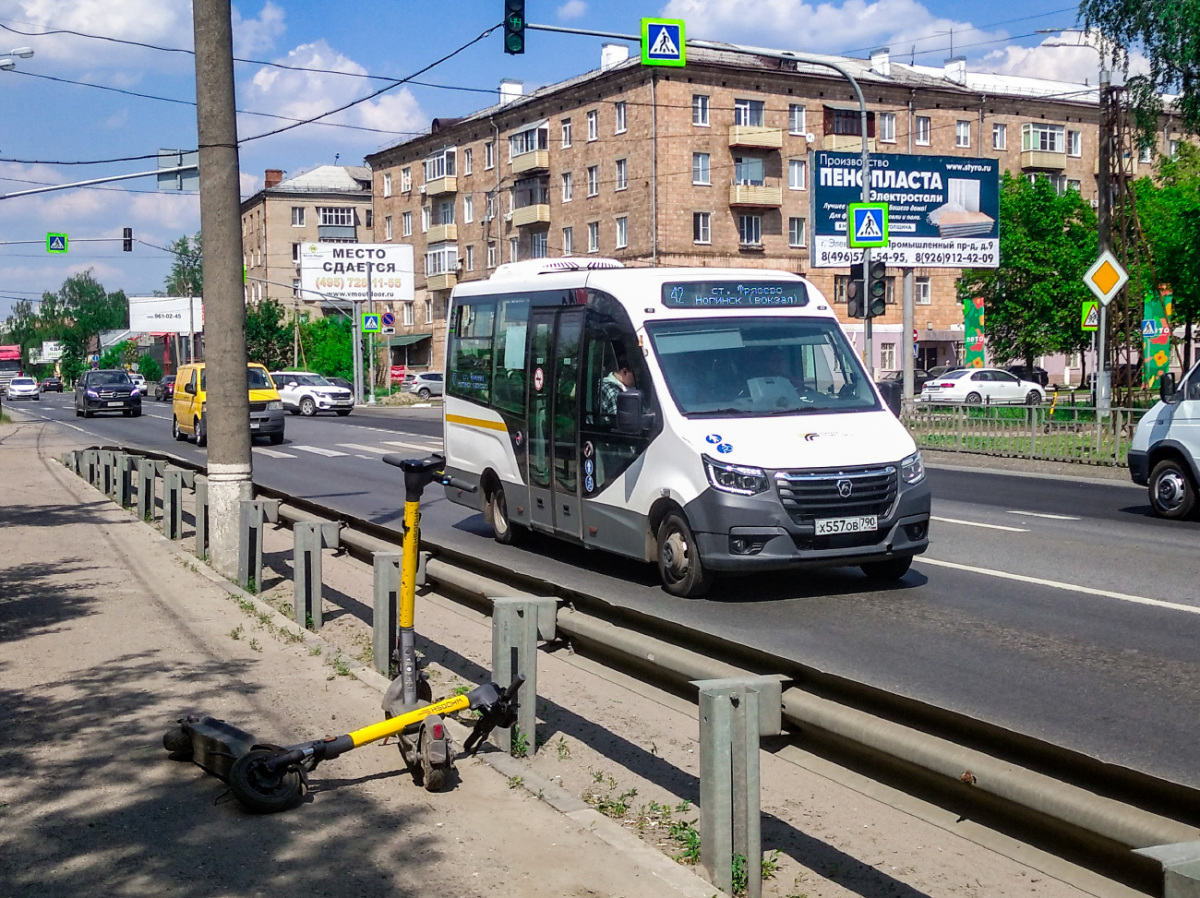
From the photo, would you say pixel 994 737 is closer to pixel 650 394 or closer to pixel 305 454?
pixel 650 394

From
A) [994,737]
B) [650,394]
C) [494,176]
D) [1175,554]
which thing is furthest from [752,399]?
[494,176]

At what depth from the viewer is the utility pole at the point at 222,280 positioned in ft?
36.6

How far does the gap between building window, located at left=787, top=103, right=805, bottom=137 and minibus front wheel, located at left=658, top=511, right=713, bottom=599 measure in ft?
189

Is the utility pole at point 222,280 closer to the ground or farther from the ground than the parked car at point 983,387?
farther from the ground

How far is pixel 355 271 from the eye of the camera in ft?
235

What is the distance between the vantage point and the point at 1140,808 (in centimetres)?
293

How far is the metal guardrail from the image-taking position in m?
2.91

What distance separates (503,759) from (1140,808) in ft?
10.8

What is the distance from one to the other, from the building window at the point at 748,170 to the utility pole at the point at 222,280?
53698 millimetres

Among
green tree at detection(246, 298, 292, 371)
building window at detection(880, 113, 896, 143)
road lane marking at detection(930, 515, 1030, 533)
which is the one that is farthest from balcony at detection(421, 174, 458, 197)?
road lane marking at detection(930, 515, 1030, 533)

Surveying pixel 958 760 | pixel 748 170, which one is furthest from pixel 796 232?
pixel 958 760

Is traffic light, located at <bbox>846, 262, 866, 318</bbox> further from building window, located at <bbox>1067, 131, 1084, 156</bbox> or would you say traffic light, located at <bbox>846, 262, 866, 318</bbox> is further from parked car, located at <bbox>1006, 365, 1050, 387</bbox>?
building window, located at <bbox>1067, 131, 1084, 156</bbox>

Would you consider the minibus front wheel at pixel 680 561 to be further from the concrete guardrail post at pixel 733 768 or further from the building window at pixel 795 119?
the building window at pixel 795 119

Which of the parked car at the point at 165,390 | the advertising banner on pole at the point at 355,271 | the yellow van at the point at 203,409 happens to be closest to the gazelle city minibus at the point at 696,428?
the yellow van at the point at 203,409
